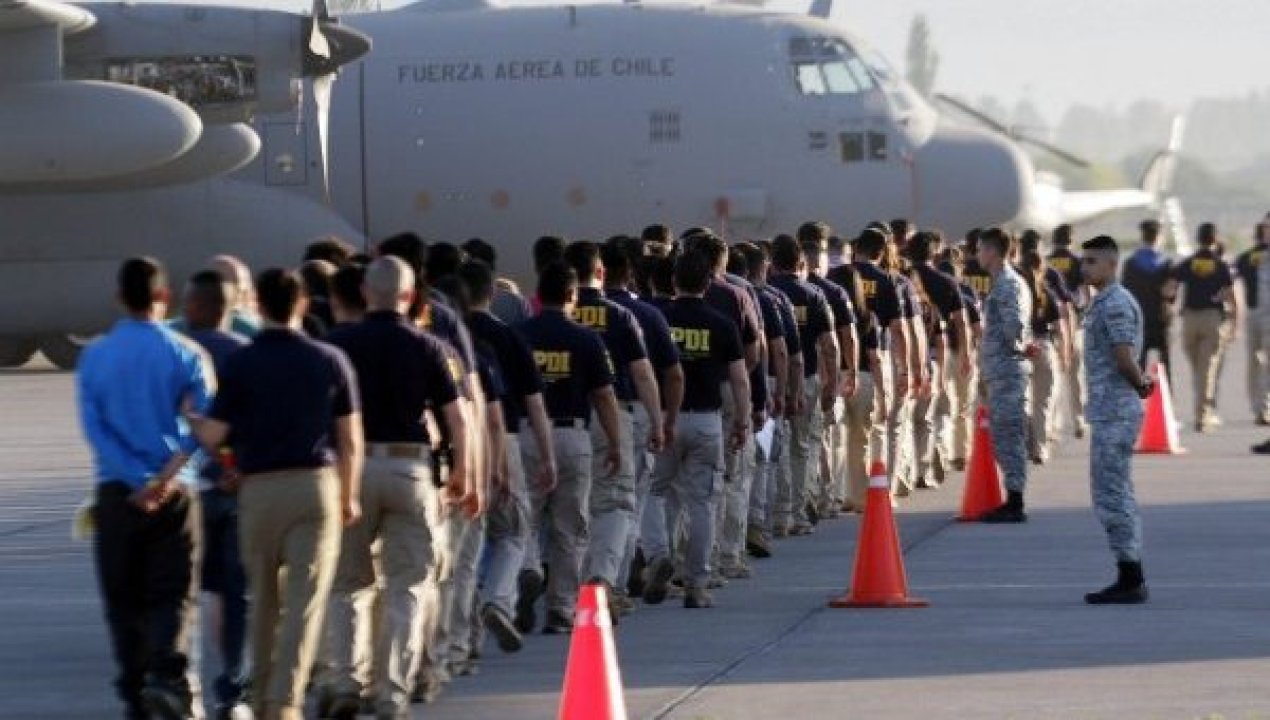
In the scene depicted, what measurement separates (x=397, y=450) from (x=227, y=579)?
84 centimetres

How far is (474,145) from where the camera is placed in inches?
1249

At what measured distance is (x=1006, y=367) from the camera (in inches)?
762

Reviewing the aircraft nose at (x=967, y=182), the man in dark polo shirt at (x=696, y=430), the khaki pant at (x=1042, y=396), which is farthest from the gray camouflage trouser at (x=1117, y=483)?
the aircraft nose at (x=967, y=182)

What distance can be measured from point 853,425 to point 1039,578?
4080 millimetres

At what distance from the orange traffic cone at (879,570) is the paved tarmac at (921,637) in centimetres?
20

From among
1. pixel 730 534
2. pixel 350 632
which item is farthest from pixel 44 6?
pixel 350 632

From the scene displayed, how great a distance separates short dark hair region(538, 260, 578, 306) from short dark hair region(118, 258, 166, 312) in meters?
3.00

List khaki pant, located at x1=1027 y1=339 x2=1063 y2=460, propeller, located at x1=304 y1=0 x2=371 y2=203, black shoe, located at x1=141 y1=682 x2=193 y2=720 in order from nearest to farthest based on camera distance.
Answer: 1. black shoe, located at x1=141 y1=682 x2=193 y2=720
2. khaki pant, located at x1=1027 y1=339 x2=1063 y2=460
3. propeller, located at x1=304 y1=0 x2=371 y2=203

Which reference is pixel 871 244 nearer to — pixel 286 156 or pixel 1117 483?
pixel 1117 483

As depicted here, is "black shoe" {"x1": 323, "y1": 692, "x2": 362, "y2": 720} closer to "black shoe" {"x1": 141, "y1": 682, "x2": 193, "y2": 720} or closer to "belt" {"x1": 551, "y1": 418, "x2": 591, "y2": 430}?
"black shoe" {"x1": 141, "y1": 682, "x2": 193, "y2": 720}

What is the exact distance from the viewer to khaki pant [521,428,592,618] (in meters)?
13.6

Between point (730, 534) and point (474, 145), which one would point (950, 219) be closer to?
point (474, 145)

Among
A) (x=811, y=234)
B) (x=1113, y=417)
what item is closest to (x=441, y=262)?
(x=1113, y=417)

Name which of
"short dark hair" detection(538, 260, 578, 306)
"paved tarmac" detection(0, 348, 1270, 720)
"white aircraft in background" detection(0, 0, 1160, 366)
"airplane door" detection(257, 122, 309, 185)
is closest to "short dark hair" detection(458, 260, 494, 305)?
"short dark hair" detection(538, 260, 578, 306)
